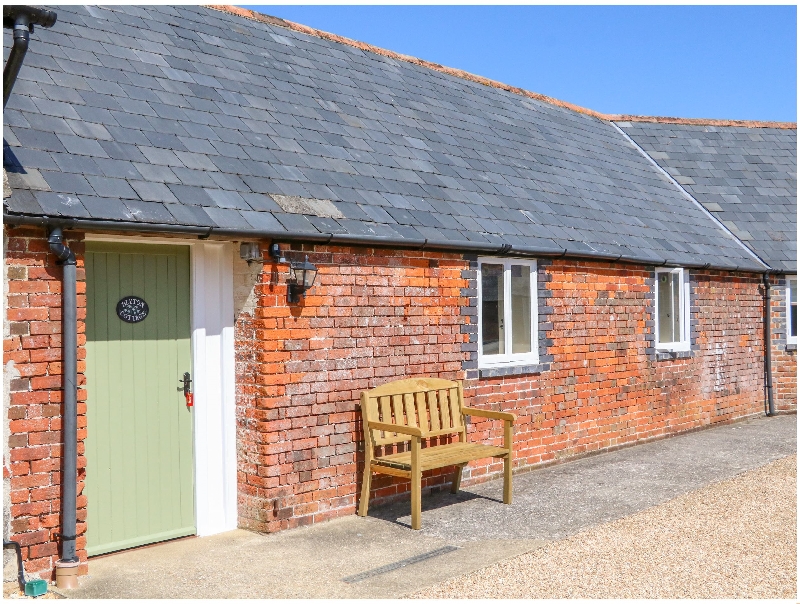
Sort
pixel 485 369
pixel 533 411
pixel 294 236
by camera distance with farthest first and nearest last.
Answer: pixel 533 411 → pixel 485 369 → pixel 294 236

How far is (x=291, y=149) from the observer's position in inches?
335

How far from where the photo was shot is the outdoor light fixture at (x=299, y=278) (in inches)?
283

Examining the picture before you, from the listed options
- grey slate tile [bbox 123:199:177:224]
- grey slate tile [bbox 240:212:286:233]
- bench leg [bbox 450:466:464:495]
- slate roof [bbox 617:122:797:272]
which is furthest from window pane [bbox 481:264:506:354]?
slate roof [bbox 617:122:797:272]

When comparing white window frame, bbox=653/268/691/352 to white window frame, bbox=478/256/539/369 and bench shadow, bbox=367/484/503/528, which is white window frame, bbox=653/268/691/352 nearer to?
white window frame, bbox=478/256/539/369

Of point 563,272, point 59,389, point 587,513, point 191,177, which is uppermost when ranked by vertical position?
point 191,177

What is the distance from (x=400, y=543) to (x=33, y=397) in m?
3.03

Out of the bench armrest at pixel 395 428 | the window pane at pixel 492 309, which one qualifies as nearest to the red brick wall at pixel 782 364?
the window pane at pixel 492 309

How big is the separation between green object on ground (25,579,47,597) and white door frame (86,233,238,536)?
1855 millimetres

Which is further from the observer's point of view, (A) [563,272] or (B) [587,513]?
(A) [563,272]

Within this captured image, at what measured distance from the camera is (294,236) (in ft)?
23.3

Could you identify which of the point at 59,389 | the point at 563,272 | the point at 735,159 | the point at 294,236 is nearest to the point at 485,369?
the point at 563,272

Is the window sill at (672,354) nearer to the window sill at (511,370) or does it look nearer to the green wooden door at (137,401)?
the window sill at (511,370)

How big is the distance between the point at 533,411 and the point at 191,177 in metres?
4.88

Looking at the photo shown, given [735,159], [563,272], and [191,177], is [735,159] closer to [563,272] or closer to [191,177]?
[563,272]
